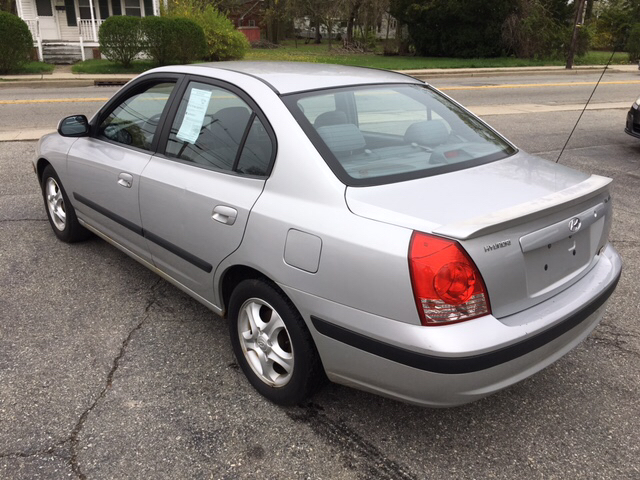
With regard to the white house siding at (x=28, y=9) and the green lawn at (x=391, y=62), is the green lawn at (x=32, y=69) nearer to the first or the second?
the green lawn at (x=391, y=62)

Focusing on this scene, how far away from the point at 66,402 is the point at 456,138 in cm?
241

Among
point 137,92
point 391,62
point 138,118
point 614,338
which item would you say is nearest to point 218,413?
point 138,118

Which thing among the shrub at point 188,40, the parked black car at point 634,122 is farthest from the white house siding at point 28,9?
the parked black car at point 634,122

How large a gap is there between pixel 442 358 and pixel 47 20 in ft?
93.9

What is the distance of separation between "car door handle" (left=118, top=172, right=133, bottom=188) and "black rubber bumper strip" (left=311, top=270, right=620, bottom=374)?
5.52 feet

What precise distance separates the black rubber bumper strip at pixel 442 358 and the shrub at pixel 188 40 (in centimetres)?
1832

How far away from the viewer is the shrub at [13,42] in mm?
17234

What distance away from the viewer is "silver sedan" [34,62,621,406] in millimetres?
2178

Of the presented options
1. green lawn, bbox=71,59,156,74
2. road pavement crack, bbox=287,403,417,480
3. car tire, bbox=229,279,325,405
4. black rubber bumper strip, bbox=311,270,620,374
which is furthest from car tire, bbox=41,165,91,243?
green lawn, bbox=71,59,156,74

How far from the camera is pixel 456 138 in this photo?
3.15 metres

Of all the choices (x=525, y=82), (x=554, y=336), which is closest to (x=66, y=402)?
(x=554, y=336)

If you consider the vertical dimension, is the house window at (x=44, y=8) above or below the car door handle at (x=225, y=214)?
above

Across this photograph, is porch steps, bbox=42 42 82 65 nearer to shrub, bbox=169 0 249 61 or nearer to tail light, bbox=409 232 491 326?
shrub, bbox=169 0 249 61

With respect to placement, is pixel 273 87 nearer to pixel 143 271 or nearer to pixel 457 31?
pixel 143 271
